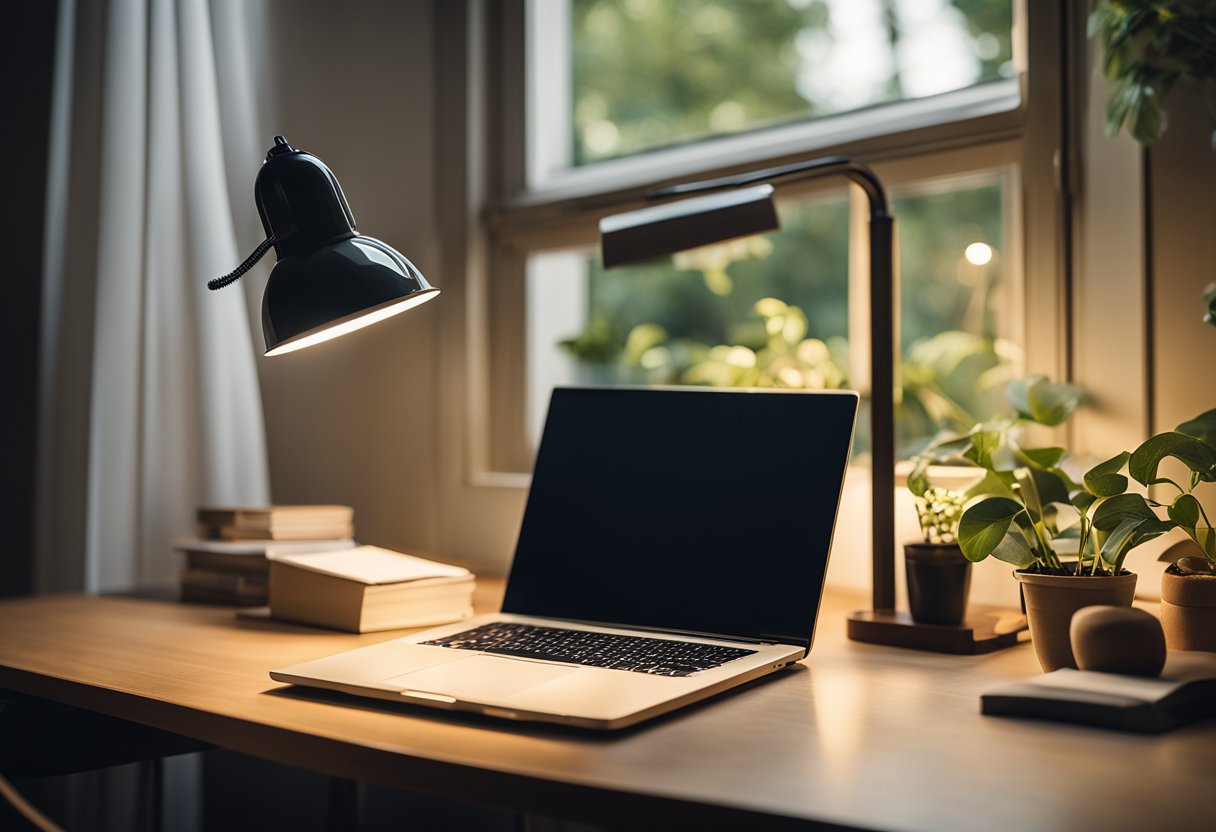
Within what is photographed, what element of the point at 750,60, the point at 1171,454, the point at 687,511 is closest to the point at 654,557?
the point at 687,511

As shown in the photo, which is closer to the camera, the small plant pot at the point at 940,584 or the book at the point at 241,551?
the small plant pot at the point at 940,584

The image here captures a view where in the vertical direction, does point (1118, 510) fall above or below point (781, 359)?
below

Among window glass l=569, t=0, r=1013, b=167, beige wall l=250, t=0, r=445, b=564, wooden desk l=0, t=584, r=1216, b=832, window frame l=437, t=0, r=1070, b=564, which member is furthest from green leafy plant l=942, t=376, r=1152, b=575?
beige wall l=250, t=0, r=445, b=564

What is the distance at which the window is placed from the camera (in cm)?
129

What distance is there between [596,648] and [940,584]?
0.35 m

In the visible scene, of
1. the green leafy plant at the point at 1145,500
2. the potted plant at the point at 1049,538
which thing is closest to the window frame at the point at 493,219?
the potted plant at the point at 1049,538

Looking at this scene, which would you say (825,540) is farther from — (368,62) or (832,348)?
(368,62)

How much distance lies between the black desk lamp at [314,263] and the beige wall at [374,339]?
2.39 ft

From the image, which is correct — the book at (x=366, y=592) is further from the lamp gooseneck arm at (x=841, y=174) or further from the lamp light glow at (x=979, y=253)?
the lamp light glow at (x=979, y=253)

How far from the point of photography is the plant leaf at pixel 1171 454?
2.91 ft

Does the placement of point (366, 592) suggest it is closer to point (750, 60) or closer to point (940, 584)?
point (940, 584)

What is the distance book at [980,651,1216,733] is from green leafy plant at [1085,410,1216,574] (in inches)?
4.9

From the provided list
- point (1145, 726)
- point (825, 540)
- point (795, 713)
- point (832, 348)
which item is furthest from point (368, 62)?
point (1145, 726)

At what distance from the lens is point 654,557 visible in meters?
1.07
